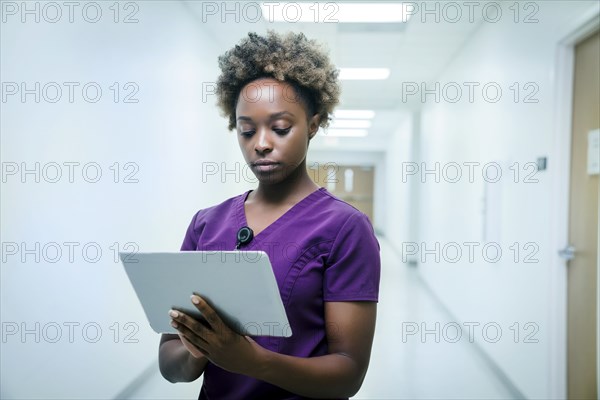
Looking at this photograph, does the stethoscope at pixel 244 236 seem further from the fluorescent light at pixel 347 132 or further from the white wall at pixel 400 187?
the fluorescent light at pixel 347 132

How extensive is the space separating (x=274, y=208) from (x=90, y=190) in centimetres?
140

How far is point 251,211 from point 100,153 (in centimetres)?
142

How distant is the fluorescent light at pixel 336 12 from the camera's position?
286 cm

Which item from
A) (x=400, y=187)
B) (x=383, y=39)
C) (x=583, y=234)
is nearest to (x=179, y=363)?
(x=583, y=234)

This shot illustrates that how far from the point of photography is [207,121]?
10.7 ft

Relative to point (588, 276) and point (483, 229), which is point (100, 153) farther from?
point (483, 229)

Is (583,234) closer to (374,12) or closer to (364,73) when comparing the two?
(374,12)

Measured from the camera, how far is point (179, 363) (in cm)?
74

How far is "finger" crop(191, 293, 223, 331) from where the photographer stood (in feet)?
1.88

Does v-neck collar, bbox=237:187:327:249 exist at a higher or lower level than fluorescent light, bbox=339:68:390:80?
lower

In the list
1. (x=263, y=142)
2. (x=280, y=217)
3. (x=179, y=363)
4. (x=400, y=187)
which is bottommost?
(x=179, y=363)

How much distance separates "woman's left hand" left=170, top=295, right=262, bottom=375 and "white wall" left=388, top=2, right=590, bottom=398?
1809 millimetres

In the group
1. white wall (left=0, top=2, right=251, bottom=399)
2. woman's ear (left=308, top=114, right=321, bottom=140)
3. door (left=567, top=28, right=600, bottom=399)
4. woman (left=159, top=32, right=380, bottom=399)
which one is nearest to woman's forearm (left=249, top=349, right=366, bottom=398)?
woman (left=159, top=32, right=380, bottom=399)

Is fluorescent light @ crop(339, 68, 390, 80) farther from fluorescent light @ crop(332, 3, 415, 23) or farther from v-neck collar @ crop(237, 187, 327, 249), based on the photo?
v-neck collar @ crop(237, 187, 327, 249)
